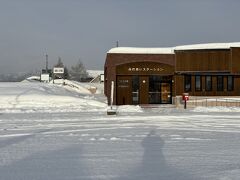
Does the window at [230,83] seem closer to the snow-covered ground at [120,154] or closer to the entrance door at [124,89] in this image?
the entrance door at [124,89]

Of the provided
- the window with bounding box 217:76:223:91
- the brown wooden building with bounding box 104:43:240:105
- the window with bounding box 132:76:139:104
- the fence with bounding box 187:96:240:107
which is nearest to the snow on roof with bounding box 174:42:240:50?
the brown wooden building with bounding box 104:43:240:105

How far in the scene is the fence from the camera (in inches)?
1347

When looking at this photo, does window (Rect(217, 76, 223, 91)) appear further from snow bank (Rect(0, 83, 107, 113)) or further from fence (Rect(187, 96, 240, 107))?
snow bank (Rect(0, 83, 107, 113))

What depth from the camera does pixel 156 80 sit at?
37.6 metres

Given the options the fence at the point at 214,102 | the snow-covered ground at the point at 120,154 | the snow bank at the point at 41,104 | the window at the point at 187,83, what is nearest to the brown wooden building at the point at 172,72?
the window at the point at 187,83

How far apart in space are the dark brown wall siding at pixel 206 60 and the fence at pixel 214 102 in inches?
107

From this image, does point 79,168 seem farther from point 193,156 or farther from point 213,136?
point 213,136

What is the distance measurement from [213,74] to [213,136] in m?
23.3

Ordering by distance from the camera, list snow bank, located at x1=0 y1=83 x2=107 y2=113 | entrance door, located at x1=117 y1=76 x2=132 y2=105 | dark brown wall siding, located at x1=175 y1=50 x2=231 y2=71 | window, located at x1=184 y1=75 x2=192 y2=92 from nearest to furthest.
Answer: snow bank, located at x1=0 y1=83 x2=107 y2=113 → dark brown wall siding, located at x1=175 y1=50 x2=231 y2=71 → window, located at x1=184 y1=75 x2=192 y2=92 → entrance door, located at x1=117 y1=76 x2=132 y2=105

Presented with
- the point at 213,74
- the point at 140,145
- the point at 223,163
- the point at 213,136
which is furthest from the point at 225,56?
the point at 223,163

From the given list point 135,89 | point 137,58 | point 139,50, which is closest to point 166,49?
point 139,50

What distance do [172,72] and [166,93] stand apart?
238 cm

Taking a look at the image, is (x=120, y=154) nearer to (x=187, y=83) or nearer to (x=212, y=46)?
(x=212, y=46)

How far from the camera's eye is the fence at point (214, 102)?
34219 mm
